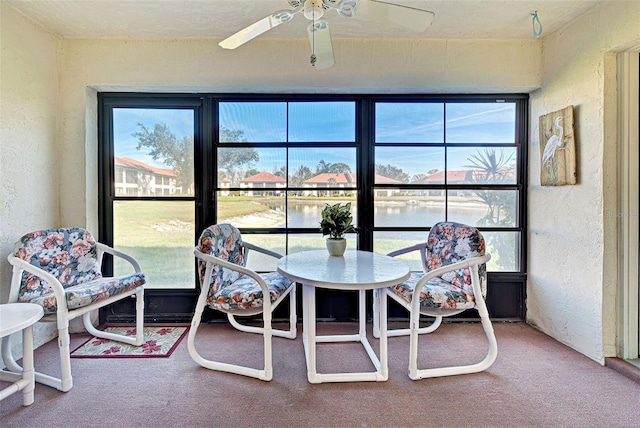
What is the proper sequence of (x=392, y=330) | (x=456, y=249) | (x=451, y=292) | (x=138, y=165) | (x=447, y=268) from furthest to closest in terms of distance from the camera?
(x=138, y=165) → (x=392, y=330) → (x=456, y=249) → (x=451, y=292) → (x=447, y=268)

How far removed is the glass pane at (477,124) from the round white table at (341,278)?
1459mm

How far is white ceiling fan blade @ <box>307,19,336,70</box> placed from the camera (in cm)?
159

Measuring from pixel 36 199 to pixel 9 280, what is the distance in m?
0.61

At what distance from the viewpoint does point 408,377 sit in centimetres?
190

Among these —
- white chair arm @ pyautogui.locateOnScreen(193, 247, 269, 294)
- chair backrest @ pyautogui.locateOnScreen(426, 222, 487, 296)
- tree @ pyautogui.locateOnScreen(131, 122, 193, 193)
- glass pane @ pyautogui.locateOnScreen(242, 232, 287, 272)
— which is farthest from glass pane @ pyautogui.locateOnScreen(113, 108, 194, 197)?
chair backrest @ pyautogui.locateOnScreen(426, 222, 487, 296)

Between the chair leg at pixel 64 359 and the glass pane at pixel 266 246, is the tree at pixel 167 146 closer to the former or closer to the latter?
the glass pane at pixel 266 246

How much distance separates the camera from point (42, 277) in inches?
70.7

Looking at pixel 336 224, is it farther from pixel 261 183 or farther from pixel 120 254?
pixel 120 254

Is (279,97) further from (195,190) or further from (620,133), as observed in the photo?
(620,133)

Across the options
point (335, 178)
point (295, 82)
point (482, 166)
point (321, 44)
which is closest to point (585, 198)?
point (482, 166)

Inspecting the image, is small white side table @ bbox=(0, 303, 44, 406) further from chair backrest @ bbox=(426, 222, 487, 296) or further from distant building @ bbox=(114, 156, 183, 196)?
chair backrest @ bbox=(426, 222, 487, 296)

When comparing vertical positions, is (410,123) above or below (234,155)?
above

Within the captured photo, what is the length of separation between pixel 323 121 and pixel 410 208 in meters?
1.14

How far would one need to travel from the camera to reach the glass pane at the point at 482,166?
2.79 m
